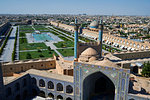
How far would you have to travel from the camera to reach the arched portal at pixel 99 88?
1584 cm

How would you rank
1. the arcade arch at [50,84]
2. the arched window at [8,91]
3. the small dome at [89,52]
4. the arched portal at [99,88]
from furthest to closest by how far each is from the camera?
1. the small dome at [89,52]
2. the arcade arch at [50,84]
3. the arched portal at [99,88]
4. the arched window at [8,91]

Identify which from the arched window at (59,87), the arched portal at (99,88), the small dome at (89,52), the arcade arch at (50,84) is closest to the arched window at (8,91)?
the arcade arch at (50,84)

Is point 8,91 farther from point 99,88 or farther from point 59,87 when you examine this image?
point 99,88

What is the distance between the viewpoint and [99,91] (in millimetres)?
16938

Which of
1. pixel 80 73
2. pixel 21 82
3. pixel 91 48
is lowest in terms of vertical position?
pixel 21 82

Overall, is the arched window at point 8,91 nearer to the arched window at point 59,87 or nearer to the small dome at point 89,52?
the arched window at point 59,87

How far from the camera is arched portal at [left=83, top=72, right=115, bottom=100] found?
1584cm

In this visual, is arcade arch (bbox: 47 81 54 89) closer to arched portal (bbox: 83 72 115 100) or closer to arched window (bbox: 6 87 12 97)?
arched window (bbox: 6 87 12 97)

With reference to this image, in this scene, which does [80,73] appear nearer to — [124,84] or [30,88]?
[124,84]

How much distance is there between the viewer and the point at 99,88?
55.7 feet

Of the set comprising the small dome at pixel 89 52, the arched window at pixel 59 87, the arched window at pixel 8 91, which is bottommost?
the arched window at pixel 59 87

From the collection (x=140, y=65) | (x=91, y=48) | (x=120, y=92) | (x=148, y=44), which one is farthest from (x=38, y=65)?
(x=148, y=44)

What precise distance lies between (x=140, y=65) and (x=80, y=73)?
1235 cm

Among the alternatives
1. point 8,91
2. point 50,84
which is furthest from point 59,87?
point 8,91
